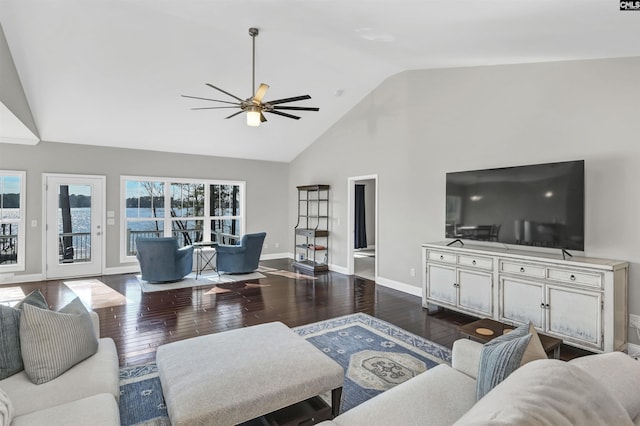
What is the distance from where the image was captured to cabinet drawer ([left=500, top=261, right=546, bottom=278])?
3561 millimetres

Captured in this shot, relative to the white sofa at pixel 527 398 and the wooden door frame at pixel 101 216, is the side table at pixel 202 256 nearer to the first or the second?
the wooden door frame at pixel 101 216

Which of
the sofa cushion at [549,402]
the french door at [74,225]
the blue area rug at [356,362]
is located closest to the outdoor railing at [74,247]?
the french door at [74,225]

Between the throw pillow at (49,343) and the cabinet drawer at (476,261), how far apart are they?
12.9ft

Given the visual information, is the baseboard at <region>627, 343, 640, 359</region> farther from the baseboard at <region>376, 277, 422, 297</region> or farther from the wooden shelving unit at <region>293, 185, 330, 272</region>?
the wooden shelving unit at <region>293, 185, 330, 272</region>

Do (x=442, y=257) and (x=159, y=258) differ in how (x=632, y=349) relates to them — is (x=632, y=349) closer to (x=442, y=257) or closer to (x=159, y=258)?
(x=442, y=257)

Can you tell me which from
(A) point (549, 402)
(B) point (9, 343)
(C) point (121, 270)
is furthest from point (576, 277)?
(C) point (121, 270)

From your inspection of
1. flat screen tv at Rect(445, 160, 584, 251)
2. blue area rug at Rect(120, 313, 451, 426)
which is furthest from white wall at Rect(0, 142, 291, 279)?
flat screen tv at Rect(445, 160, 584, 251)

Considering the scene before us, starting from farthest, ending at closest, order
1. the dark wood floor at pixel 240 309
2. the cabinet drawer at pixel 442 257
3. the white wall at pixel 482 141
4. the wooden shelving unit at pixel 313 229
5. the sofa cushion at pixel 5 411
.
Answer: the wooden shelving unit at pixel 313 229
the cabinet drawer at pixel 442 257
the dark wood floor at pixel 240 309
the white wall at pixel 482 141
the sofa cushion at pixel 5 411

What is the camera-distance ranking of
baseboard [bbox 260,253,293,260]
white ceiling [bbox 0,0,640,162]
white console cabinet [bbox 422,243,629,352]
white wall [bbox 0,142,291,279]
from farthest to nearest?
baseboard [bbox 260,253,293,260], white wall [bbox 0,142,291,279], white console cabinet [bbox 422,243,629,352], white ceiling [bbox 0,0,640,162]

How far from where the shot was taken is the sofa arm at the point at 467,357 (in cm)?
203

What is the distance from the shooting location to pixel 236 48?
15.3 ft

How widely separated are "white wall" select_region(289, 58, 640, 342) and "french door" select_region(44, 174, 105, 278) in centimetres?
482

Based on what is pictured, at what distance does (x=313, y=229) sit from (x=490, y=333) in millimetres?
5350

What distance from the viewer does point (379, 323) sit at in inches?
163
